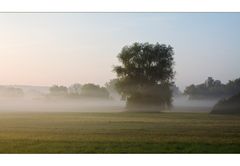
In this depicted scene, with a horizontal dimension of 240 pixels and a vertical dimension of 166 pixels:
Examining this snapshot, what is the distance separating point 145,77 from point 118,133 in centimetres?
122

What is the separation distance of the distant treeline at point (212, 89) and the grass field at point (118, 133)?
15.0 inches

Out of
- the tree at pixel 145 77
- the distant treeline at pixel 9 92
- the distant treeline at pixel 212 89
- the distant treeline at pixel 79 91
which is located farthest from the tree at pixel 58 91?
the distant treeline at pixel 212 89

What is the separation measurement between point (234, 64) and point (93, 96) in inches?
108

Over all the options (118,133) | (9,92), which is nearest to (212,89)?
(118,133)

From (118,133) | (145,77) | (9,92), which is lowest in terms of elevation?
(118,133)

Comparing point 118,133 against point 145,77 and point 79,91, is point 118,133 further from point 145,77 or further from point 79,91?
point 145,77

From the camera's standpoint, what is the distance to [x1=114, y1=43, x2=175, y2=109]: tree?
11.0 meters

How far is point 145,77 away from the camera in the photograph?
11.2m

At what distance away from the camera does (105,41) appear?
10953mm

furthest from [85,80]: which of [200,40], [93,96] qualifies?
[200,40]

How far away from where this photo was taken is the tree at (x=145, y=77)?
11.0 metres

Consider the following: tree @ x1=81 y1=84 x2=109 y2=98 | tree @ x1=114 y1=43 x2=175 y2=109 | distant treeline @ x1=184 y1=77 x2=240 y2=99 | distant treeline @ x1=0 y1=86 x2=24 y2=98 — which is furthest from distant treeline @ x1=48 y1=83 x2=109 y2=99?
distant treeline @ x1=184 y1=77 x2=240 y2=99
